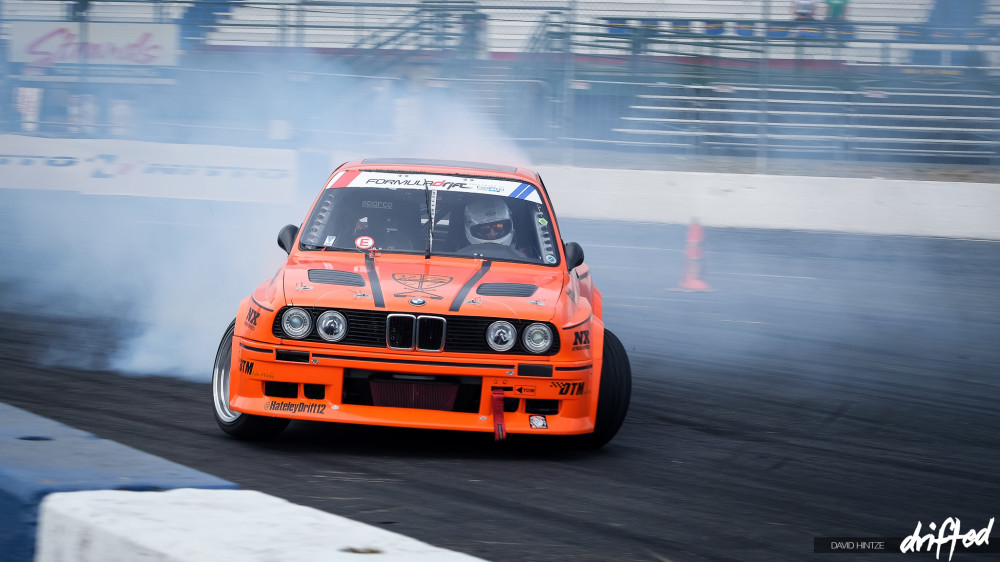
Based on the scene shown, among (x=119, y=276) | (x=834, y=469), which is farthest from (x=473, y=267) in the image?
(x=119, y=276)

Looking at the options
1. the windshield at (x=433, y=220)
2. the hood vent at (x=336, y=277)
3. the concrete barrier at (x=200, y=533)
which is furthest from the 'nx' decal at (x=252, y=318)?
the concrete barrier at (x=200, y=533)

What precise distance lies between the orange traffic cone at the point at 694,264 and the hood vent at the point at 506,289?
6858 millimetres

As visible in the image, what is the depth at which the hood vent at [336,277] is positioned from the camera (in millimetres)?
5539

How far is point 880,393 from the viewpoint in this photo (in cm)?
765

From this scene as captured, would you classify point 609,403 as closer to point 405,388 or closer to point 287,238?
point 405,388

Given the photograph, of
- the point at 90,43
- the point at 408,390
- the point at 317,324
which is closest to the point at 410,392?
the point at 408,390

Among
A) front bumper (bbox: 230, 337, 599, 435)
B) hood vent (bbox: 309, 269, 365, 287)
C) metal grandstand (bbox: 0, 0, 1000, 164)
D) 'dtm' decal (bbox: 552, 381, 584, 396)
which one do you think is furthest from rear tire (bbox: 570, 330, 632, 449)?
metal grandstand (bbox: 0, 0, 1000, 164)

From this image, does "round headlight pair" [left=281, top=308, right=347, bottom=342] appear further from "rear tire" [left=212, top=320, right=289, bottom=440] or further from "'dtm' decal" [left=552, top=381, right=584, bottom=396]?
"'dtm' decal" [left=552, top=381, right=584, bottom=396]

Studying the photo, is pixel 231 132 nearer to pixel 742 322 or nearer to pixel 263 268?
pixel 263 268

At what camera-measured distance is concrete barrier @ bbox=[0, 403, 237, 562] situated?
2.77 meters

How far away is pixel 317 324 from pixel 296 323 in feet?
0.32

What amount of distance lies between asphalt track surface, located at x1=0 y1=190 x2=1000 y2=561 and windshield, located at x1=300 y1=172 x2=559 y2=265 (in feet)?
3.22

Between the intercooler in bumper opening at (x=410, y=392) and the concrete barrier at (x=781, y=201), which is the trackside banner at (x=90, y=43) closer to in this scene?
the concrete barrier at (x=781, y=201)

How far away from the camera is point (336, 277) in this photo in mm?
5637
